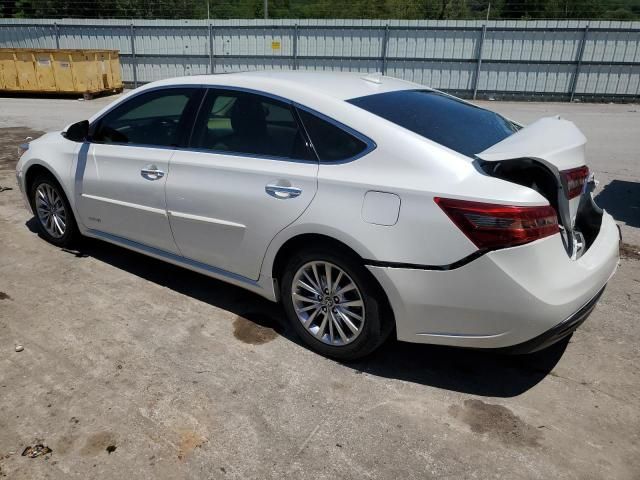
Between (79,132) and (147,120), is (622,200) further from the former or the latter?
(79,132)

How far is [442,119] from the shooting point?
10.1 feet

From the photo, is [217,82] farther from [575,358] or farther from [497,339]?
[575,358]

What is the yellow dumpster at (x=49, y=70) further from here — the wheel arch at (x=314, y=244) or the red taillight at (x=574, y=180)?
the red taillight at (x=574, y=180)

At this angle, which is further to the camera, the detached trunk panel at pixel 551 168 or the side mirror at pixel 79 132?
the side mirror at pixel 79 132

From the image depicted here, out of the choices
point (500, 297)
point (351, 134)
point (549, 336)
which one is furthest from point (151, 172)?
point (549, 336)

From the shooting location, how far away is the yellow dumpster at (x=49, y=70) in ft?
55.3

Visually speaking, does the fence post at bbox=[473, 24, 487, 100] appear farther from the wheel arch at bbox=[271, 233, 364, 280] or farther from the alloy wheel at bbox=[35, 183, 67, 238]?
the wheel arch at bbox=[271, 233, 364, 280]

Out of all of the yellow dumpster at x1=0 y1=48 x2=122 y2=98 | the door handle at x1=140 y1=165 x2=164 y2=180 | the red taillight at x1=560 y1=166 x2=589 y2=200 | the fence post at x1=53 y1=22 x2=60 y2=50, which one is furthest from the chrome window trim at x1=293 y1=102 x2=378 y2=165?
the fence post at x1=53 y1=22 x2=60 y2=50

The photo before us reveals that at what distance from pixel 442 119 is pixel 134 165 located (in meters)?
2.20

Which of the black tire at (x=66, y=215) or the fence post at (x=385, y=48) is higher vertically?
the fence post at (x=385, y=48)

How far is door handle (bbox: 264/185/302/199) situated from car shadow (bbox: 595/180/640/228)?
441 centimetres

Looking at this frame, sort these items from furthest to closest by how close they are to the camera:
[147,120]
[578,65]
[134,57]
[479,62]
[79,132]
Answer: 1. [134,57]
2. [479,62]
3. [578,65]
4. [79,132]
5. [147,120]

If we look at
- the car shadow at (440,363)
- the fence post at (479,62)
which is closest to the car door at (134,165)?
the car shadow at (440,363)

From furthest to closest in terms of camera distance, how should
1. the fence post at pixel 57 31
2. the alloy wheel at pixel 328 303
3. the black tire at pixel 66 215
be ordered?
the fence post at pixel 57 31, the black tire at pixel 66 215, the alloy wheel at pixel 328 303
